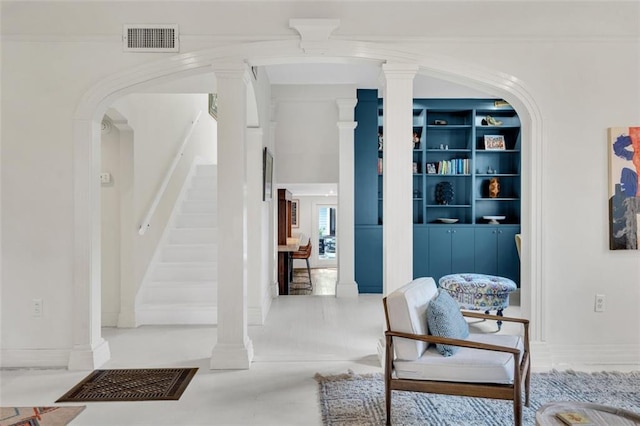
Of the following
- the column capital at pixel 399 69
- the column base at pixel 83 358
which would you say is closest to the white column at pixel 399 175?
the column capital at pixel 399 69

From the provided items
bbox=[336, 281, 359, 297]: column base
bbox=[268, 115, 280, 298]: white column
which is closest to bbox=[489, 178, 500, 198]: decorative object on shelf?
bbox=[336, 281, 359, 297]: column base

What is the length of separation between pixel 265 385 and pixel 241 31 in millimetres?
2651

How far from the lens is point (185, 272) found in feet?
16.6

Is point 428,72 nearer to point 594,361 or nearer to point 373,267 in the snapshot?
point 594,361

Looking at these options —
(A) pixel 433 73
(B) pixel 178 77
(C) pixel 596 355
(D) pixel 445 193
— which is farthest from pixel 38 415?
(D) pixel 445 193

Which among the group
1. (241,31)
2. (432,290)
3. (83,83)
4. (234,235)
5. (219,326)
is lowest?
(219,326)

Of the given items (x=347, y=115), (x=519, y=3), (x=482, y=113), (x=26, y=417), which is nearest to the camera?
(x=26, y=417)

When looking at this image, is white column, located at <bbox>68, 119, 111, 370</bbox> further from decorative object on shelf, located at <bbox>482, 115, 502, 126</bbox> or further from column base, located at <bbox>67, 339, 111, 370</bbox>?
decorative object on shelf, located at <bbox>482, 115, 502, 126</bbox>

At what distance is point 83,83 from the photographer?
3357 millimetres

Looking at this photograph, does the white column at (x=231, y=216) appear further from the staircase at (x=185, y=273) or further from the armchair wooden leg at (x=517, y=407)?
Answer: the armchair wooden leg at (x=517, y=407)

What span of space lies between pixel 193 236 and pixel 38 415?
123 inches

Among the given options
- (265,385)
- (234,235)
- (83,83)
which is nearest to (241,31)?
(83,83)

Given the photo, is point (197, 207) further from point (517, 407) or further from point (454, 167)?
point (517, 407)

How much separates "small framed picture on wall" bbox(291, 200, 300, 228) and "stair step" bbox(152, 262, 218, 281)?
7.23m
